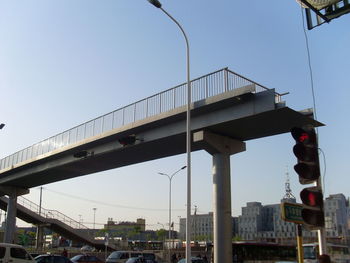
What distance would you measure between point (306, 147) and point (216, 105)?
52.3 ft

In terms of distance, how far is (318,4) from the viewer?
678 centimetres

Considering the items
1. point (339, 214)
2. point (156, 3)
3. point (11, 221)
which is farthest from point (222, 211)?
point (11, 221)

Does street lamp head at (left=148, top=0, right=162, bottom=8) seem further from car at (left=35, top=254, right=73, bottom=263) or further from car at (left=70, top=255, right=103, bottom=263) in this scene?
car at (left=70, top=255, right=103, bottom=263)

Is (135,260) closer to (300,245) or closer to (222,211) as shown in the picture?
(222,211)

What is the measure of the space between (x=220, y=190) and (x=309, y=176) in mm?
17487

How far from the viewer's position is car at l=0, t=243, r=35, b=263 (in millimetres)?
19891

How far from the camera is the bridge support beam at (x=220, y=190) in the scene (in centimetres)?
2362

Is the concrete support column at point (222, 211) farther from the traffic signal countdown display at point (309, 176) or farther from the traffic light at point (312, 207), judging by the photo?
the traffic light at point (312, 207)

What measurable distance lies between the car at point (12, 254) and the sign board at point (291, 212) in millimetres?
16733

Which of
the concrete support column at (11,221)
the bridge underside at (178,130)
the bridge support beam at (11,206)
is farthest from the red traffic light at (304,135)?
the bridge support beam at (11,206)

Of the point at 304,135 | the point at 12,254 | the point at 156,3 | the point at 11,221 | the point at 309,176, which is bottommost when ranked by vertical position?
the point at 12,254

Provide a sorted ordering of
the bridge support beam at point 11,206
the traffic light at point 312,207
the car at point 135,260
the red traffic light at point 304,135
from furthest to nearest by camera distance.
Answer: the bridge support beam at point 11,206
the car at point 135,260
the red traffic light at point 304,135
the traffic light at point 312,207

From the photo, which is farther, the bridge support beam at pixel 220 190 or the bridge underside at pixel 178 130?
the bridge support beam at pixel 220 190

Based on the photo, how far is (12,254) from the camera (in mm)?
20234
